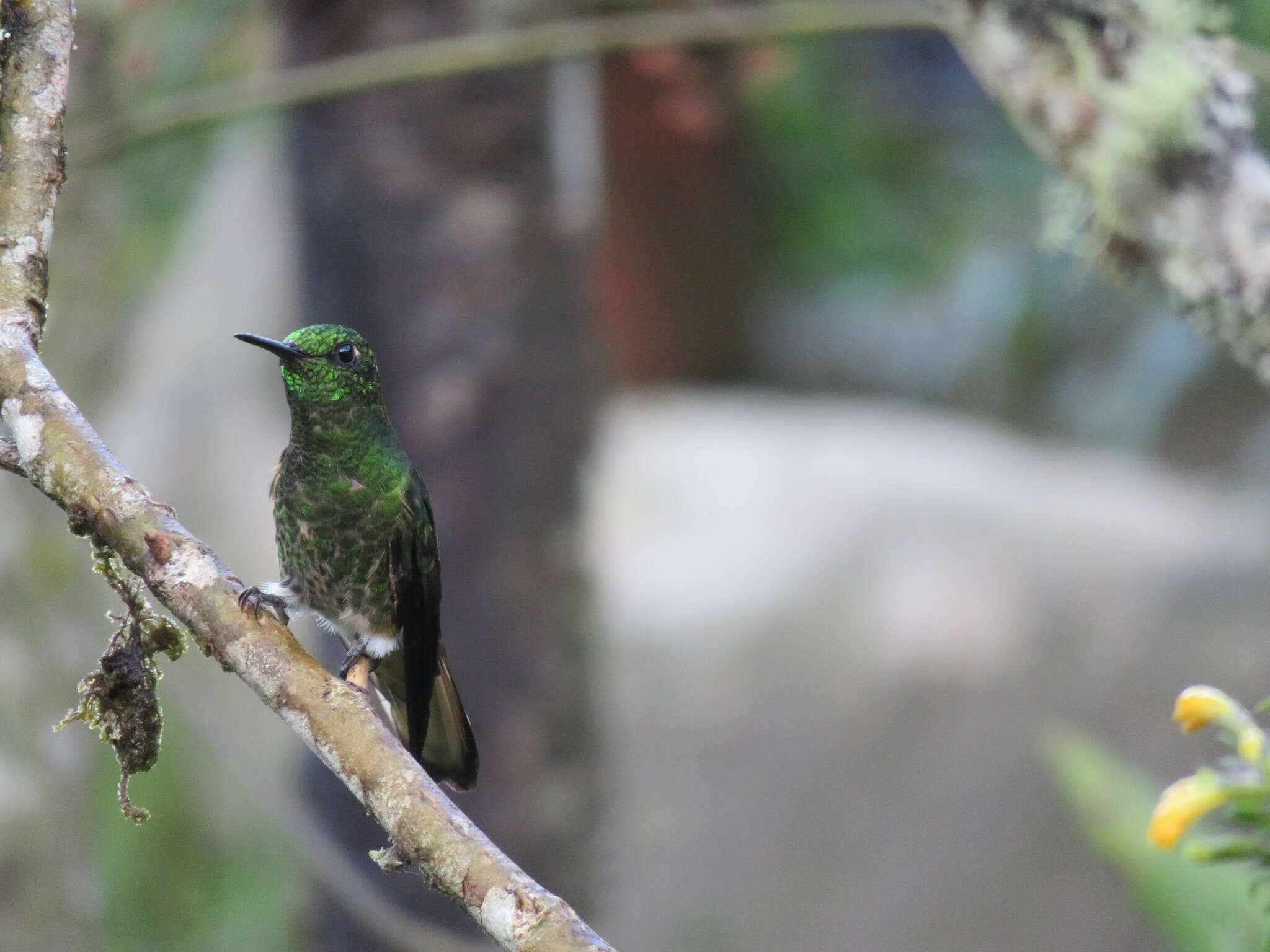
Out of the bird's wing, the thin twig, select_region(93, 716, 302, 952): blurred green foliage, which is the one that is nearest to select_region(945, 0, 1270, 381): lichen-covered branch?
the thin twig

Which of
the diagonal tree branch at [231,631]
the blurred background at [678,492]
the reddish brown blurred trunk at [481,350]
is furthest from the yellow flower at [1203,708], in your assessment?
the reddish brown blurred trunk at [481,350]

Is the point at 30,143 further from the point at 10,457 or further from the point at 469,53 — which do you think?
the point at 469,53

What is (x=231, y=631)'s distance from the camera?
3.84ft

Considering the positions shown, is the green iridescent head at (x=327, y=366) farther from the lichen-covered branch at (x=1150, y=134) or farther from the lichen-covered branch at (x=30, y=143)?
the lichen-covered branch at (x=1150, y=134)

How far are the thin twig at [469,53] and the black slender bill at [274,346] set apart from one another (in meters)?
1.78

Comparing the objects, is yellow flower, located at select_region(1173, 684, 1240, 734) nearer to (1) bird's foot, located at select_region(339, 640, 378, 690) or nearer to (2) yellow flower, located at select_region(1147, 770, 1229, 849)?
(2) yellow flower, located at select_region(1147, 770, 1229, 849)

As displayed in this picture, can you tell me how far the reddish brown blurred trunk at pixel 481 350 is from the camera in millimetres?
3771

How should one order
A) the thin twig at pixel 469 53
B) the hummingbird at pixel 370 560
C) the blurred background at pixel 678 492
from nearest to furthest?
the hummingbird at pixel 370 560 → the thin twig at pixel 469 53 → the blurred background at pixel 678 492

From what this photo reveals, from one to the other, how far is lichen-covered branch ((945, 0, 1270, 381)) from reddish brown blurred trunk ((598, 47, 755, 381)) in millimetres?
5410

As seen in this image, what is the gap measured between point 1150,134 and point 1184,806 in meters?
1.44

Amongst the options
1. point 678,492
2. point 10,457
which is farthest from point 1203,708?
point 678,492

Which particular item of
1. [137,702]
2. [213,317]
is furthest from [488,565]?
[213,317]

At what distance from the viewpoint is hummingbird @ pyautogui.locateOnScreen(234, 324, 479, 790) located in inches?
61.2

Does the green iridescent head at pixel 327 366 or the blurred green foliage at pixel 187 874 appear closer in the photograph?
the green iridescent head at pixel 327 366
